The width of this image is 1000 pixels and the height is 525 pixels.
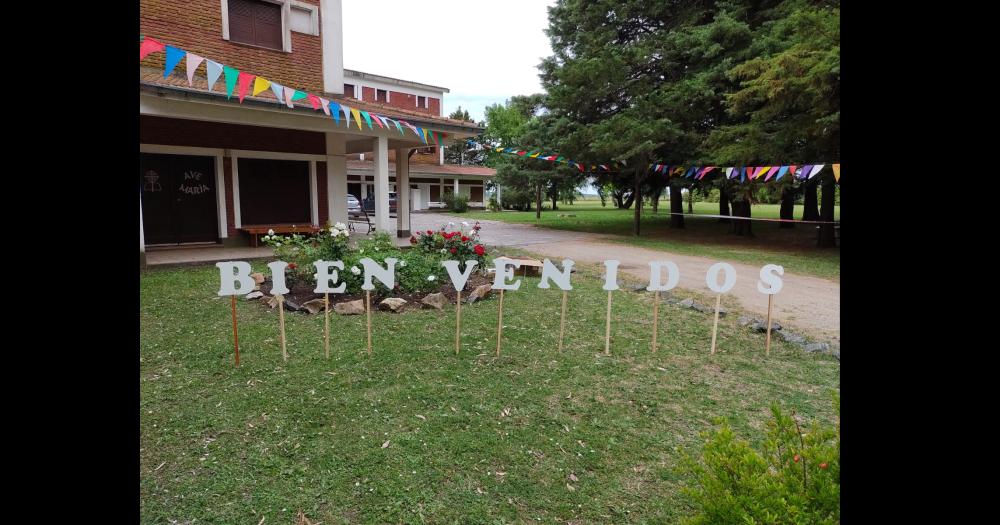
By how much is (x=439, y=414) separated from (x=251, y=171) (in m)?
10.9

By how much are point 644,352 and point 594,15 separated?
1660 cm

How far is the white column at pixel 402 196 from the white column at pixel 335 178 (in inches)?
56.9

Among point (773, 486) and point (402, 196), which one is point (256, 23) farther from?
point (773, 486)

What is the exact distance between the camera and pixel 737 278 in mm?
9961

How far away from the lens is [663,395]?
4109 millimetres

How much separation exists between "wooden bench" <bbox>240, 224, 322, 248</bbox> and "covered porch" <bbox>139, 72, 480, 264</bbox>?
212 millimetres

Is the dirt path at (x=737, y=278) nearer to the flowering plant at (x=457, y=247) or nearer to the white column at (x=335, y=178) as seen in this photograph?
the flowering plant at (x=457, y=247)

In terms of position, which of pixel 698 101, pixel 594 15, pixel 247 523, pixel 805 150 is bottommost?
pixel 247 523

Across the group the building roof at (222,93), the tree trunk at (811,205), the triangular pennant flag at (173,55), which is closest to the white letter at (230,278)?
the triangular pennant flag at (173,55)

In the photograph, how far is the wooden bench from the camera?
1212cm

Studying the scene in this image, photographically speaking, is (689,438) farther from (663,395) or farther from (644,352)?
(644,352)

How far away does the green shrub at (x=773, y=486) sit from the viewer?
5.06 ft

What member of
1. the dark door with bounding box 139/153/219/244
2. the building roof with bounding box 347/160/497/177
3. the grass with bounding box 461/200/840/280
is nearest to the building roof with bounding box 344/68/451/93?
the building roof with bounding box 347/160/497/177
